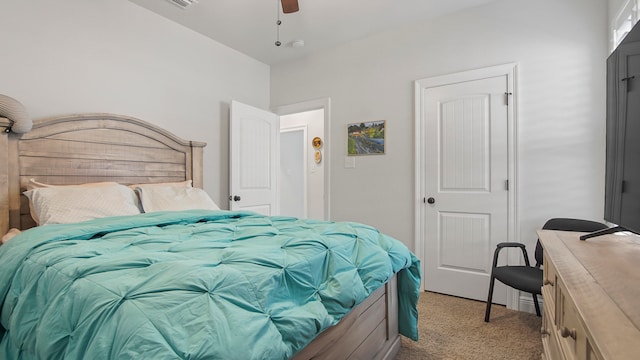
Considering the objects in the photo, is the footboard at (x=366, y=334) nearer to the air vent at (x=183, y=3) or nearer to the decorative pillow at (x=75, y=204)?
the decorative pillow at (x=75, y=204)

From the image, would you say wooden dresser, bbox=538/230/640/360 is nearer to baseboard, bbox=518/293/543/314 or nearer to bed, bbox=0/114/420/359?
bed, bbox=0/114/420/359

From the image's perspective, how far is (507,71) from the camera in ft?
8.80

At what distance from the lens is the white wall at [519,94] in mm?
2398

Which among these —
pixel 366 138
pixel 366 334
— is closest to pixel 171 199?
pixel 366 334

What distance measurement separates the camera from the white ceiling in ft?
9.20

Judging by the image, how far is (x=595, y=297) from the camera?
732mm

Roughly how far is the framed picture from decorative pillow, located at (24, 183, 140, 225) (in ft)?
7.32

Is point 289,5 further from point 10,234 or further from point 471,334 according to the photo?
point 471,334

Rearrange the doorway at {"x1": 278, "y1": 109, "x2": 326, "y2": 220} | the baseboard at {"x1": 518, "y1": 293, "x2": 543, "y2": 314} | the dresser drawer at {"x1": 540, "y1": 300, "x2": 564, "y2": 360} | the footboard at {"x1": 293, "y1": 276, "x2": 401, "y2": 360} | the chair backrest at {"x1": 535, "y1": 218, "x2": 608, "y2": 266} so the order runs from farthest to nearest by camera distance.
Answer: the doorway at {"x1": 278, "y1": 109, "x2": 326, "y2": 220} < the baseboard at {"x1": 518, "y1": 293, "x2": 543, "y2": 314} < the chair backrest at {"x1": 535, "y1": 218, "x2": 608, "y2": 266} < the footboard at {"x1": 293, "y1": 276, "x2": 401, "y2": 360} < the dresser drawer at {"x1": 540, "y1": 300, "x2": 564, "y2": 360}

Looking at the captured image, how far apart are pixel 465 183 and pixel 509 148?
18.2 inches

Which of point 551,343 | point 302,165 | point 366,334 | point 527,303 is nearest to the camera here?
point 551,343

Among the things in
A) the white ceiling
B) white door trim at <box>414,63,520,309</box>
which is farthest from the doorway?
white door trim at <box>414,63,520,309</box>

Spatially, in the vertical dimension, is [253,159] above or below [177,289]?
above

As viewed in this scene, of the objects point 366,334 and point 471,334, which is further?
point 471,334
